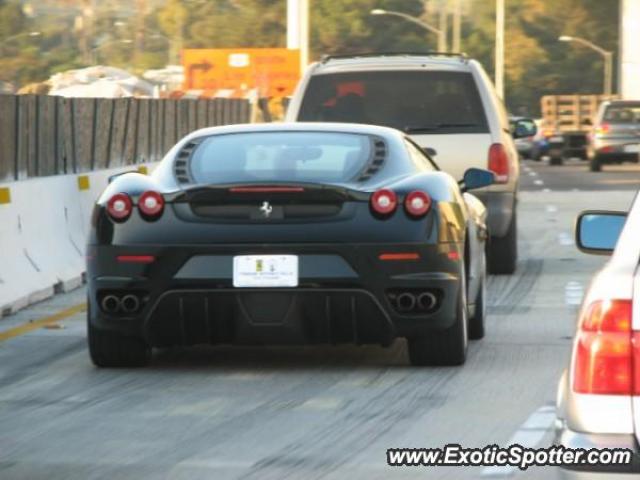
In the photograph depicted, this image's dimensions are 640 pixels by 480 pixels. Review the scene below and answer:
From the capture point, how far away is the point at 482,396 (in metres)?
10.4

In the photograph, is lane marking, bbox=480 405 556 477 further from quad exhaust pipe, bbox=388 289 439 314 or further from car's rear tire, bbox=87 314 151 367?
car's rear tire, bbox=87 314 151 367

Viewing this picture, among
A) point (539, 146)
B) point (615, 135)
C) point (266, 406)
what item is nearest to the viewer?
point (266, 406)

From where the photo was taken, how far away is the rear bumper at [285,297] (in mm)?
10953

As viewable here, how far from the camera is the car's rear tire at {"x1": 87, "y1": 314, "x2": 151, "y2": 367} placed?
37.4 ft

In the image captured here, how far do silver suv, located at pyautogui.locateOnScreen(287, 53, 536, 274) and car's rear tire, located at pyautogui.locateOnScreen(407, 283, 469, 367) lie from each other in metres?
5.98

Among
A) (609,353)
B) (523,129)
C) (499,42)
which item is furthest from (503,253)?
(499,42)

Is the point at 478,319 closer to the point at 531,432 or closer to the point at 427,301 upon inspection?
the point at 427,301

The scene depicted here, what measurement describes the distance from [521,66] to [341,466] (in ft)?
501

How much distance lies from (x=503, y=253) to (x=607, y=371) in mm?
13192

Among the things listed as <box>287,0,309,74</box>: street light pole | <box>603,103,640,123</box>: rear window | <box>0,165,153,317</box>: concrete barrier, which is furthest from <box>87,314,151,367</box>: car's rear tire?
<box>287,0,309,74</box>: street light pole

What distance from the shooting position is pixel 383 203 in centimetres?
1102

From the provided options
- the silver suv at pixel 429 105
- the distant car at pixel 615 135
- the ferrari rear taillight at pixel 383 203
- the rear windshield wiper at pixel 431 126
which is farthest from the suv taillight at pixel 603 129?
the ferrari rear taillight at pixel 383 203

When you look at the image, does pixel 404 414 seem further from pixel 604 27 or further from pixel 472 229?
pixel 604 27

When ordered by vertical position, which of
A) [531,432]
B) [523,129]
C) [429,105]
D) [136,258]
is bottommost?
[523,129]
